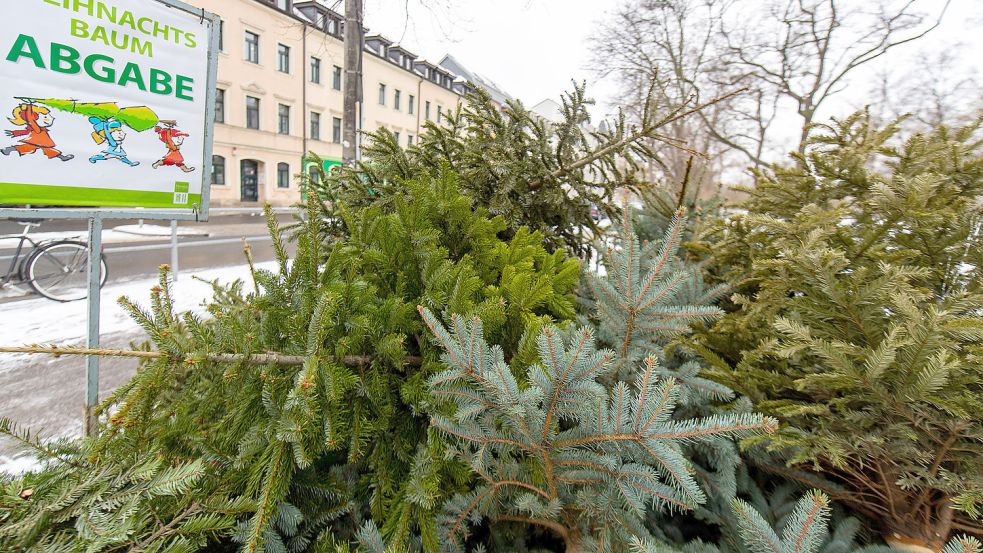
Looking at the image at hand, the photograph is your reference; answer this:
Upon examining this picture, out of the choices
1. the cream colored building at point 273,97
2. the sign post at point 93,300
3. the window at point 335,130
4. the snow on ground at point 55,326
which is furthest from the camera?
the window at point 335,130

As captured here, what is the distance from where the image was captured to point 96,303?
6.53ft

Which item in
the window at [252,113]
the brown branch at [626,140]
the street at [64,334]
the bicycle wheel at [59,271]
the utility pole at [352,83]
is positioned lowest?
the street at [64,334]

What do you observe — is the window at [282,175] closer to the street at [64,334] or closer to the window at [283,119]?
the window at [283,119]

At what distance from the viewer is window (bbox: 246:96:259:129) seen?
76.9 feet

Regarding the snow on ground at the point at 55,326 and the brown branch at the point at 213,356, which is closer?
the brown branch at the point at 213,356

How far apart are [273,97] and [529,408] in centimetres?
2771

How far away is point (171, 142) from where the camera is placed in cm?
210

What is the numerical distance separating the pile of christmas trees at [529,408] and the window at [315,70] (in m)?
28.2

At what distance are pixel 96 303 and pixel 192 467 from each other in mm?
1480

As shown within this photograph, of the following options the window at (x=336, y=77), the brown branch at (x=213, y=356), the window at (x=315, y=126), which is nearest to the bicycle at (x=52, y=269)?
the brown branch at (x=213, y=356)

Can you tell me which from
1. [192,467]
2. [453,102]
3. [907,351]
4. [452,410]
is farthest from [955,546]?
[453,102]

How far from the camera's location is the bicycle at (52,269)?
18.4 feet

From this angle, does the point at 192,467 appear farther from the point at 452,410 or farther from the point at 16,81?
the point at 16,81

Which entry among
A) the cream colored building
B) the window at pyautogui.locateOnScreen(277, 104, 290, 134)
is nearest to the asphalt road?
the cream colored building
